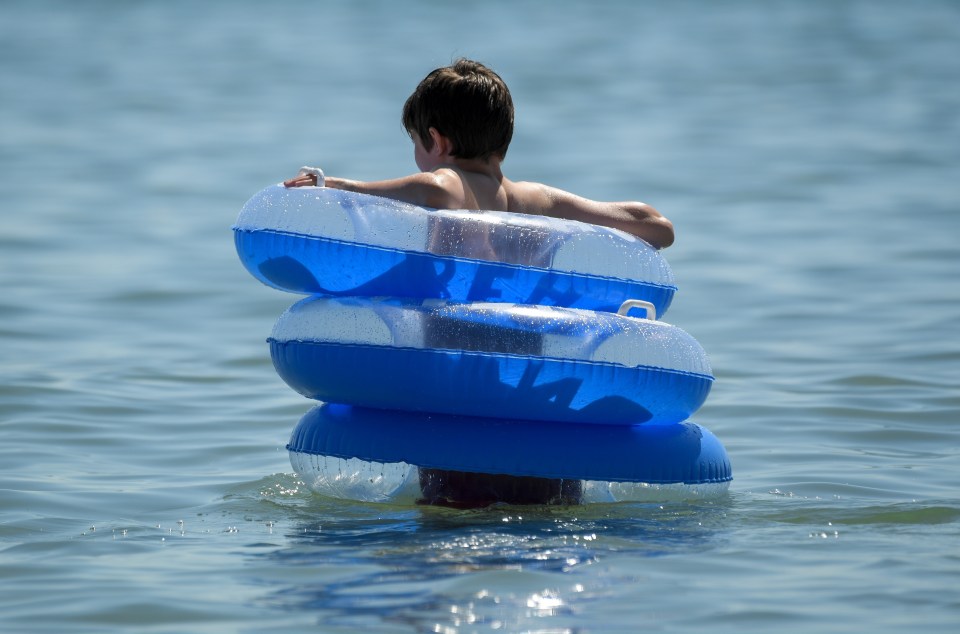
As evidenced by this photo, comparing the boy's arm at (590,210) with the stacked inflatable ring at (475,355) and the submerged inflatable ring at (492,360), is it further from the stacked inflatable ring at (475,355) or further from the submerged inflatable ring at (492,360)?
the submerged inflatable ring at (492,360)

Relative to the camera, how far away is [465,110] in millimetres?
4840

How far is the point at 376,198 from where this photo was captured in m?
4.65

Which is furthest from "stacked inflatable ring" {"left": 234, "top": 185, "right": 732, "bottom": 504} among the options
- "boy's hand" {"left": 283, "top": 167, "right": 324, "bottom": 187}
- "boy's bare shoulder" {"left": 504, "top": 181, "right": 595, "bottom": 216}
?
"boy's bare shoulder" {"left": 504, "top": 181, "right": 595, "bottom": 216}

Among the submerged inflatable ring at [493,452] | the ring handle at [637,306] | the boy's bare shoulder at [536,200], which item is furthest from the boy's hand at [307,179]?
the ring handle at [637,306]

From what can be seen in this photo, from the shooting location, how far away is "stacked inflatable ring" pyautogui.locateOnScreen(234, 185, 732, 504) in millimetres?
4516

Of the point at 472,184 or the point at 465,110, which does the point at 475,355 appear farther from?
the point at 465,110

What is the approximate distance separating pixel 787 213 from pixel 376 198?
8.30 m

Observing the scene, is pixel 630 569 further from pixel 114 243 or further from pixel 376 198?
pixel 114 243

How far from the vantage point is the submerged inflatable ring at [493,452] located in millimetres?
4539

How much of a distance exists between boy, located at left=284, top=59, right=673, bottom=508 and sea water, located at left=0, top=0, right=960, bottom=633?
0.10 metres

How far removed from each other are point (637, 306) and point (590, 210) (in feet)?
1.25

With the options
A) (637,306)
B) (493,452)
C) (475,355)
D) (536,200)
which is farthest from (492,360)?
(536,200)

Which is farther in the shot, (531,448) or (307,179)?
(307,179)

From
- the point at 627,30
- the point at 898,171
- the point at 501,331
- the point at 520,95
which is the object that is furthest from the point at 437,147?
the point at 627,30
